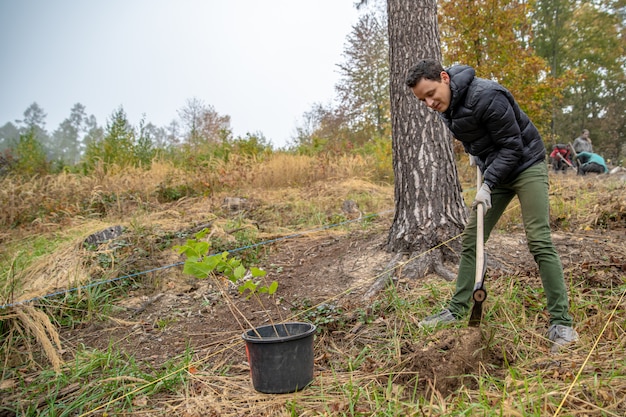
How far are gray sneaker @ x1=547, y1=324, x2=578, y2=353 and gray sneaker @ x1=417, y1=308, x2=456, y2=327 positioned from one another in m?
0.51

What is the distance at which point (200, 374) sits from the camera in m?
2.47

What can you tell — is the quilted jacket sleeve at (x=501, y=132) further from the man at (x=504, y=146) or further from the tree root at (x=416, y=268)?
the tree root at (x=416, y=268)

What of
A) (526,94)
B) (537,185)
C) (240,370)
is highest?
(526,94)

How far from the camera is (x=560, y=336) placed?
2.30 metres

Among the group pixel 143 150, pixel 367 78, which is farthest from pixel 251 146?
pixel 367 78

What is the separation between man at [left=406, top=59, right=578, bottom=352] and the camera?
2.39 meters

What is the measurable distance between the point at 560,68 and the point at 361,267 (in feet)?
73.0

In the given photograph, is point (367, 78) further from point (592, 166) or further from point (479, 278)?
point (479, 278)

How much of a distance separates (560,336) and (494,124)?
1.14 m

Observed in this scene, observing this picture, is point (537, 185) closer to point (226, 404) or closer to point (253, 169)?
point (226, 404)

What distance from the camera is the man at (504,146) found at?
2.39m

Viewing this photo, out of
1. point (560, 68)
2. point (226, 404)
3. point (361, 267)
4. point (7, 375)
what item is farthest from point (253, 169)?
point (560, 68)

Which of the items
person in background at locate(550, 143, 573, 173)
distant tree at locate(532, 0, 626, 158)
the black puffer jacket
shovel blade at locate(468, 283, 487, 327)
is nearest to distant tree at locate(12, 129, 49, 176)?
the black puffer jacket

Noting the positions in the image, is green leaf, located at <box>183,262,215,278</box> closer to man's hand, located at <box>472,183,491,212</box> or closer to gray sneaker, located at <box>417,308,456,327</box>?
gray sneaker, located at <box>417,308,456,327</box>
